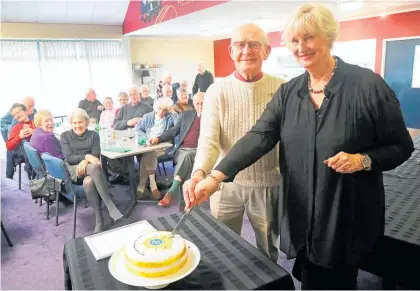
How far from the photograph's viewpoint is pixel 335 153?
3.13ft

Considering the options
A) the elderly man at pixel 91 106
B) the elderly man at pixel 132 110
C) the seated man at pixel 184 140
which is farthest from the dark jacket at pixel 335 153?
the elderly man at pixel 91 106

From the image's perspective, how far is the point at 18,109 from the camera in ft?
13.1

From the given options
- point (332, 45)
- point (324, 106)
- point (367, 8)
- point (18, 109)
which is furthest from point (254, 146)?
point (367, 8)

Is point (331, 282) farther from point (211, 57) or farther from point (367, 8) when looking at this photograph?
point (211, 57)

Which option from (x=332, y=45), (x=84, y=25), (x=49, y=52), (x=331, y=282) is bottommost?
(x=331, y=282)

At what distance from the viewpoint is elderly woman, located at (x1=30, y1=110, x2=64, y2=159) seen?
321 centimetres

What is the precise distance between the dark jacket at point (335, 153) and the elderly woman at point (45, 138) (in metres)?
2.79

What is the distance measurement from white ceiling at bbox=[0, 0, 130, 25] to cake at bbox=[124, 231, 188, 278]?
6.41m

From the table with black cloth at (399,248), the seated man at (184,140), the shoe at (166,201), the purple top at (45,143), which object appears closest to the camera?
the table with black cloth at (399,248)

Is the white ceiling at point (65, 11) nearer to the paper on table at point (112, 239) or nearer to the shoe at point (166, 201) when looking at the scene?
the shoe at point (166, 201)

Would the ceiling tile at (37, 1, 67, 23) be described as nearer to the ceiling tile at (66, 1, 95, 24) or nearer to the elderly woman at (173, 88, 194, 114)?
the ceiling tile at (66, 1, 95, 24)

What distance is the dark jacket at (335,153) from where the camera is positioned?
3.08 ft

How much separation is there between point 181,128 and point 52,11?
4335 mm

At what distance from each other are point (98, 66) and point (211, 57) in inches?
136
